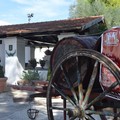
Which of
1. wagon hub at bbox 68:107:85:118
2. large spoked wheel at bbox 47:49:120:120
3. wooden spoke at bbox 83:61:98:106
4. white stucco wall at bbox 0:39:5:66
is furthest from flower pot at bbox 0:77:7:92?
wooden spoke at bbox 83:61:98:106

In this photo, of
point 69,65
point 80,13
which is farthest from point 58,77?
point 80,13

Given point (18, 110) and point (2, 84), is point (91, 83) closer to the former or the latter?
point (18, 110)

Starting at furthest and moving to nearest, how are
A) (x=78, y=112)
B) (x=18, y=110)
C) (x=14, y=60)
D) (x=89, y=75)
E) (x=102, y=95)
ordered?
(x=14, y=60) → (x=18, y=110) → (x=89, y=75) → (x=78, y=112) → (x=102, y=95)

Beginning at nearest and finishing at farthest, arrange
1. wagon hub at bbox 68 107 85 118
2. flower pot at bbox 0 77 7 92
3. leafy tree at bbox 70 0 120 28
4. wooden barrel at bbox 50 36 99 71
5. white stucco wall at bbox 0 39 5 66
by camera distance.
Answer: wagon hub at bbox 68 107 85 118, wooden barrel at bbox 50 36 99 71, flower pot at bbox 0 77 7 92, white stucco wall at bbox 0 39 5 66, leafy tree at bbox 70 0 120 28

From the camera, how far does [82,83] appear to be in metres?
3.96

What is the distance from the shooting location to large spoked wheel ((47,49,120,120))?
3.49 metres

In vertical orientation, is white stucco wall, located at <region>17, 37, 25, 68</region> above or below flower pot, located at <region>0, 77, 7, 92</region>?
above

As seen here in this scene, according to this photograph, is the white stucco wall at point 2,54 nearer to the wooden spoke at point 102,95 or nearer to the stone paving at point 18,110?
the stone paving at point 18,110

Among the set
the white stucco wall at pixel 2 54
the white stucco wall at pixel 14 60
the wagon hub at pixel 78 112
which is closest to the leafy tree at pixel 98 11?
the white stucco wall at pixel 2 54

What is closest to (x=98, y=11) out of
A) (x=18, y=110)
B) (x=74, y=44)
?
(x=18, y=110)

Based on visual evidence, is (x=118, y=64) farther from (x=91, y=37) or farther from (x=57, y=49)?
(x=57, y=49)

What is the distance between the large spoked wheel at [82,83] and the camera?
349 centimetres

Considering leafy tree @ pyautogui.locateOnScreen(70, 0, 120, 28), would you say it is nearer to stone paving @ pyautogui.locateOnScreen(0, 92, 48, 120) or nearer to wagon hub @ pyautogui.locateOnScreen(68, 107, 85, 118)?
stone paving @ pyautogui.locateOnScreen(0, 92, 48, 120)

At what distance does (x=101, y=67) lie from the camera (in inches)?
144
